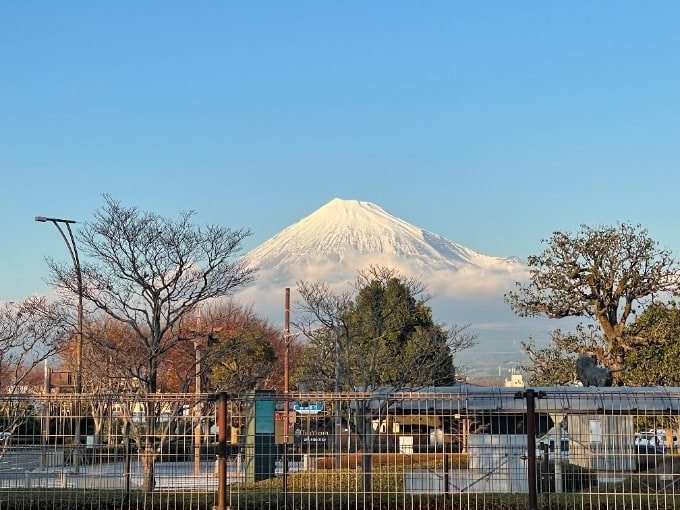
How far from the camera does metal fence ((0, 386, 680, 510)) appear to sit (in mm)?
14344

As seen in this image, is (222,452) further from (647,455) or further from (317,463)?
(647,455)

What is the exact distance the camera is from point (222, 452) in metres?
13.3

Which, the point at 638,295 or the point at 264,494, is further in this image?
the point at 638,295

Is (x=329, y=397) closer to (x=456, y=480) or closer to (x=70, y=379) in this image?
(x=456, y=480)

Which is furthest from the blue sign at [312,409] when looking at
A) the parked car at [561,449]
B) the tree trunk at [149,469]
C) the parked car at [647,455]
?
the parked car at [647,455]

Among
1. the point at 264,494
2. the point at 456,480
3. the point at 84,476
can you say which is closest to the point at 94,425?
the point at 84,476

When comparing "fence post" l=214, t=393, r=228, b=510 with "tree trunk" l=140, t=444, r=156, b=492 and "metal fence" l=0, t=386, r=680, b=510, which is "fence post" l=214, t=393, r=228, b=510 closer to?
"metal fence" l=0, t=386, r=680, b=510

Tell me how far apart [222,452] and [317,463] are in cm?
214

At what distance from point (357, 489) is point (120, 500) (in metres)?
3.41

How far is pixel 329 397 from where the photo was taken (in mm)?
13836

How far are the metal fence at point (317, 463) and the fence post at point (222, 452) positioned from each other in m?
0.35

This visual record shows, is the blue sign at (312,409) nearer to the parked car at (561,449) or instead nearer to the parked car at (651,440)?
the parked car at (561,449)

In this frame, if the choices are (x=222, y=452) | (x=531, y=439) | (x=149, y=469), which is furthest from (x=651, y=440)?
(x=149, y=469)

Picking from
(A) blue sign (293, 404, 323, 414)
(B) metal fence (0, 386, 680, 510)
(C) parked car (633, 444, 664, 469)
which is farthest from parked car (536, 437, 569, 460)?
(A) blue sign (293, 404, 323, 414)
